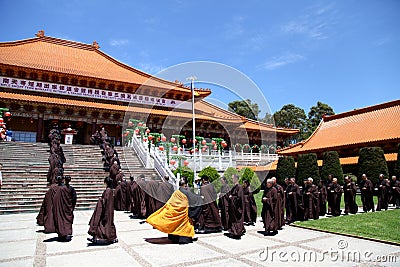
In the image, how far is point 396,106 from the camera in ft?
70.2

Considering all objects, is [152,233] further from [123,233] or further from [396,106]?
[396,106]

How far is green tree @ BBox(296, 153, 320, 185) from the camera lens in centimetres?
1727

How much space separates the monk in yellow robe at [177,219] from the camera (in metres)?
6.20

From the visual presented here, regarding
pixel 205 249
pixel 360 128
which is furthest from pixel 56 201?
pixel 360 128

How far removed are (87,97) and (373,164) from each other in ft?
64.0

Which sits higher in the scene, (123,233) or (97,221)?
(97,221)

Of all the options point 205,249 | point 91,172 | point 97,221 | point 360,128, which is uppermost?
point 360,128

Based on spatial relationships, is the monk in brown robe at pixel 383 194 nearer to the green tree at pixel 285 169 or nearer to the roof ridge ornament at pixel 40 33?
the green tree at pixel 285 169

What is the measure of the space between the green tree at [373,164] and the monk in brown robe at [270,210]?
1050cm

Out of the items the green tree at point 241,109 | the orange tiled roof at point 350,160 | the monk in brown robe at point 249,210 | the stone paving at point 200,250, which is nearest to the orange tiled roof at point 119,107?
the orange tiled roof at point 350,160

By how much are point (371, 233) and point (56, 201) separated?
22.9 ft

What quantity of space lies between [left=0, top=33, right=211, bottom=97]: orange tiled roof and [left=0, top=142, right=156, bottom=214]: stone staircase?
27.3 ft

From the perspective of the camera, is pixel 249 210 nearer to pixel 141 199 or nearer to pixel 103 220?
pixel 141 199

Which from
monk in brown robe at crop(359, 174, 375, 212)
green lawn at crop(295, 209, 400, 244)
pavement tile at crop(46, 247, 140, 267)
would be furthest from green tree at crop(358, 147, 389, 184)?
pavement tile at crop(46, 247, 140, 267)
